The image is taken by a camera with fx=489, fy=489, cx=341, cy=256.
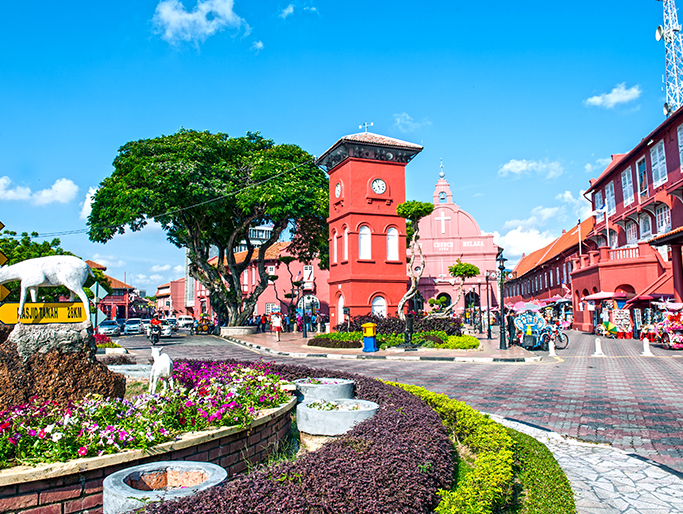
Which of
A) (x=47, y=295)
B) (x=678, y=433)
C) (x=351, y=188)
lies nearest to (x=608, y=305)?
(x=351, y=188)

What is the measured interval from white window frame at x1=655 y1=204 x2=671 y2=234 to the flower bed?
29159 millimetres

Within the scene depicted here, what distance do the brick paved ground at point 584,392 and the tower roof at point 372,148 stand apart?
45.8ft

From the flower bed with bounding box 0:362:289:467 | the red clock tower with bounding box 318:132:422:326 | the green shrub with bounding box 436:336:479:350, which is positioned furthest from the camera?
the red clock tower with bounding box 318:132:422:326

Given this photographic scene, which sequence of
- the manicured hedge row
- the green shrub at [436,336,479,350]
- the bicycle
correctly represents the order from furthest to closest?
1. the bicycle
2. the green shrub at [436,336,479,350]
3. the manicured hedge row

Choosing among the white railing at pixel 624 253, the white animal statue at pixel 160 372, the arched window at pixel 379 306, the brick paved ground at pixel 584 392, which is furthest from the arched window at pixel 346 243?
the white animal statue at pixel 160 372

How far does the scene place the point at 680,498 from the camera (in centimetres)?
459

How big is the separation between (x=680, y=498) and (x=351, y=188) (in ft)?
74.7

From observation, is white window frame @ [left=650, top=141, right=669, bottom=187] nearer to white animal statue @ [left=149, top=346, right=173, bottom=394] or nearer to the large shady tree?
the large shady tree

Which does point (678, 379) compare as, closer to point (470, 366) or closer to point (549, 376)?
point (549, 376)

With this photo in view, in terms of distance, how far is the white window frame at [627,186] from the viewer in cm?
3319

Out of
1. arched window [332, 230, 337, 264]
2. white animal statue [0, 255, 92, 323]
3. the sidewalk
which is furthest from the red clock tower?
white animal statue [0, 255, 92, 323]

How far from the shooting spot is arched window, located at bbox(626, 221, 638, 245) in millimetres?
32853

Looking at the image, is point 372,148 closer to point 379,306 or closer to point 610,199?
point 379,306

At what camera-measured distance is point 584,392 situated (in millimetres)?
10258
